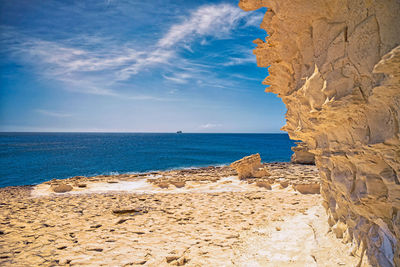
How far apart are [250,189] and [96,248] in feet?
27.5

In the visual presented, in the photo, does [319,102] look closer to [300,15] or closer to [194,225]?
[300,15]

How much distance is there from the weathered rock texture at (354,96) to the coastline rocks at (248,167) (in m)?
10.8

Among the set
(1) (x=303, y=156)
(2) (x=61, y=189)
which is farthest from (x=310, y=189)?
(1) (x=303, y=156)

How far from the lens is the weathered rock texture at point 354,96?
8.01ft

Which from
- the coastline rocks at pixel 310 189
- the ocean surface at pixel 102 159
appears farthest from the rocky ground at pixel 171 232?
the ocean surface at pixel 102 159

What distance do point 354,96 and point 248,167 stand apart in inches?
520

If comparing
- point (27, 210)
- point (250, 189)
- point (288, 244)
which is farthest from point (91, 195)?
point (288, 244)

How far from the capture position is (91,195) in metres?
10.9

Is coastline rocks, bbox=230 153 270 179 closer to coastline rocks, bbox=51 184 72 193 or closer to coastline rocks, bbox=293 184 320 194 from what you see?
coastline rocks, bbox=293 184 320 194

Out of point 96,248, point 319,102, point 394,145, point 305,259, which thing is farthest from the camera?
point 96,248

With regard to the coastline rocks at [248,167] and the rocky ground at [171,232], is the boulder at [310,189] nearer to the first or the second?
the rocky ground at [171,232]

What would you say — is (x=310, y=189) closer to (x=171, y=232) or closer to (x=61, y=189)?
(x=171, y=232)

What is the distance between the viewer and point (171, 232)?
20.0ft

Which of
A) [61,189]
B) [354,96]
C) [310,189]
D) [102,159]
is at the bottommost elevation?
[102,159]
